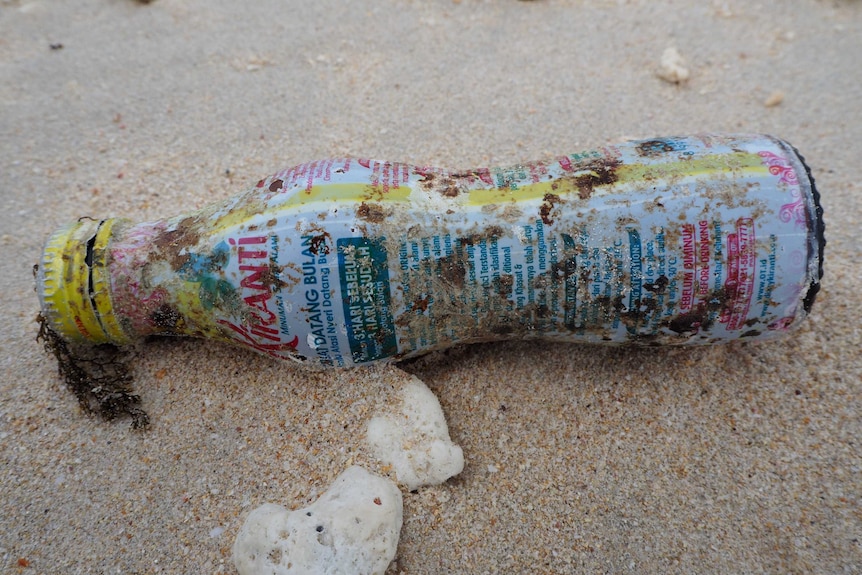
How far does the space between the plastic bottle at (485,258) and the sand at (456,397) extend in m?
0.18

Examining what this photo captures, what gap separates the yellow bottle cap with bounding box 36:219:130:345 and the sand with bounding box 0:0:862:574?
18 cm

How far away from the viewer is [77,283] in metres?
1.18

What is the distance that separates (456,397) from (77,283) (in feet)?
2.69

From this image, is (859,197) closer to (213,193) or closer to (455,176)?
(455,176)

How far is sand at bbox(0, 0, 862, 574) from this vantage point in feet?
3.76

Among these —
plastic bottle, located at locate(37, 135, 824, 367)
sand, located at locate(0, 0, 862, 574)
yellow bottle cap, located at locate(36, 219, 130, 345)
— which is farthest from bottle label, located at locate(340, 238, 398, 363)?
yellow bottle cap, located at locate(36, 219, 130, 345)

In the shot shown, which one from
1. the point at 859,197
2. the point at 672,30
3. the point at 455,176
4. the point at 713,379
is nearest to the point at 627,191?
the point at 455,176

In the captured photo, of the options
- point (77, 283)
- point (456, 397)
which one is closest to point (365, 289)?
point (456, 397)

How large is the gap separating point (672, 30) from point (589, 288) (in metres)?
1.60

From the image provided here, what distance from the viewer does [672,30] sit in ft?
7.30

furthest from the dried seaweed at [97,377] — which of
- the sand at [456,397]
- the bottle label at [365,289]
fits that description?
the bottle label at [365,289]

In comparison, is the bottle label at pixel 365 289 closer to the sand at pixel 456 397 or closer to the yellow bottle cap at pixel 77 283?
the sand at pixel 456 397

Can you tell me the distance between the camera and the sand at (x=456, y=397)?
1146 mm

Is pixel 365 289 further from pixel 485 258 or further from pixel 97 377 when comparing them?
pixel 97 377
